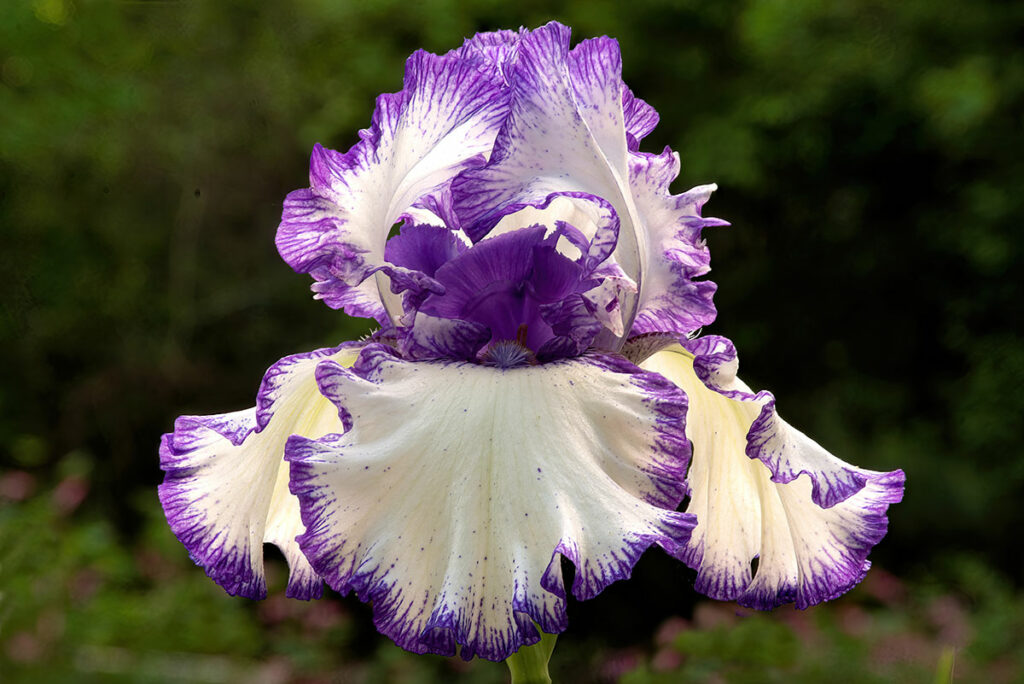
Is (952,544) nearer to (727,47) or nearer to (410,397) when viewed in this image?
(727,47)

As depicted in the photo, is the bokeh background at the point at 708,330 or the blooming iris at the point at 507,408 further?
the bokeh background at the point at 708,330

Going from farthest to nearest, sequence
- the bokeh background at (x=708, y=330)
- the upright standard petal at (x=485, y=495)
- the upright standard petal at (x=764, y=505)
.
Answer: the bokeh background at (x=708, y=330) < the upright standard petal at (x=764, y=505) < the upright standard petal at (x=485, y=495)

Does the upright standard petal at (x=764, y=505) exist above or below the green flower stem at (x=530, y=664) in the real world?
above

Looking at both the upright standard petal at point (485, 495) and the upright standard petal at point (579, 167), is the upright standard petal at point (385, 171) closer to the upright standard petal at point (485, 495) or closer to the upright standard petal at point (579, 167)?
the upright standard petal at point (579, 167)

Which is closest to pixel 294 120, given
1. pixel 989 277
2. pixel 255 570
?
pixel 989 277

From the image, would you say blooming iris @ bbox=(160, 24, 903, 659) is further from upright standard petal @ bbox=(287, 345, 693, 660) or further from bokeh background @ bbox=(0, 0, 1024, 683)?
bokeh background @ bbox=(0, 0, 1024, 683)

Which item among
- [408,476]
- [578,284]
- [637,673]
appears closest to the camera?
[408,476]

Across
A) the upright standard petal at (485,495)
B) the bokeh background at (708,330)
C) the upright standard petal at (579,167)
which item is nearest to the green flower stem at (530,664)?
the upright standard petal at (485,495)

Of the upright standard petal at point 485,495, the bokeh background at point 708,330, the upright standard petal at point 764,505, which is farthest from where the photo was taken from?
the bokeh background at point 708,330
